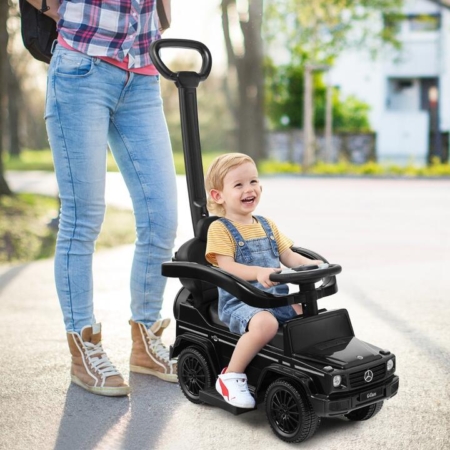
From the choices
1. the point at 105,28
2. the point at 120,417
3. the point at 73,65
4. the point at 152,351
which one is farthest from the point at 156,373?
the point at 105,28

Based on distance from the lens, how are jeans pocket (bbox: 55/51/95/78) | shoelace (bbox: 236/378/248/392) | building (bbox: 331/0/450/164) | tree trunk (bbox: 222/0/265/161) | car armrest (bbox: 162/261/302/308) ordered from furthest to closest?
building (bbox: 331/0/450/164) < tree trunk (bbox: 222/0/265/161) < jeans pocket (bbox: 55/51/95/78) < shoelace (bbox: 236/378/248/392) < car armrest (bbox: 162/261/302/308)

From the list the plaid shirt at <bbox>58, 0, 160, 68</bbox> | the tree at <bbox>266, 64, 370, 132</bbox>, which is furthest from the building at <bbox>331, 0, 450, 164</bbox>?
the plaid shirt at <bbox>58, 0, 160, 68</bbox>

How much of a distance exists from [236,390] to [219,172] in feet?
2.32

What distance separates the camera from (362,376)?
2.42 metres

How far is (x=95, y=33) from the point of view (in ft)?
9.27

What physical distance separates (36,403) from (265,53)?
75.6ft

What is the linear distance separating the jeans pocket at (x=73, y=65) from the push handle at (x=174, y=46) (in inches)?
8.9

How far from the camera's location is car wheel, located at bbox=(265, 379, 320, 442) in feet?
7.90

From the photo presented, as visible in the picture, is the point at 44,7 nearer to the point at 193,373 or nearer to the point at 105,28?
the point at 105,28

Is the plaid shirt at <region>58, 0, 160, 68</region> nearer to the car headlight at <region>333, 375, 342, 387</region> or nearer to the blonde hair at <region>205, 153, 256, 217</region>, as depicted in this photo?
the blonde hair at <region>205, 153, 256, 217</region>

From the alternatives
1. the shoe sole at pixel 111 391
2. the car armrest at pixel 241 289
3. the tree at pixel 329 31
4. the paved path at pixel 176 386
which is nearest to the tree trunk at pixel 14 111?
the tree at pixel 329 31

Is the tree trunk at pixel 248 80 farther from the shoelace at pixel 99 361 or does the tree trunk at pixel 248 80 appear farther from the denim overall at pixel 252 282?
the denim overall at pixel 252 282

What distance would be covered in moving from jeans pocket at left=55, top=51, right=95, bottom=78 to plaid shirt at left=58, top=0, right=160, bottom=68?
0.08ft

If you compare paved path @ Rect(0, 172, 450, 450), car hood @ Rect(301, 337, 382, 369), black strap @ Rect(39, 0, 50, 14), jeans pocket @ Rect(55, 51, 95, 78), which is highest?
black strap @ Rect(39, 0, 50, 14)
